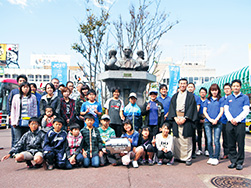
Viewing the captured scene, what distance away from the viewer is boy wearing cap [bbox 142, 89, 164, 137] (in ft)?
18.1

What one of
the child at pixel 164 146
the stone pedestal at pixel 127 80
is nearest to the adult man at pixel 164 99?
the child at pixel 164 146

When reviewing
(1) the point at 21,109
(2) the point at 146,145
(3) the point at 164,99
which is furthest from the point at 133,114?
(1) the point at 21,109

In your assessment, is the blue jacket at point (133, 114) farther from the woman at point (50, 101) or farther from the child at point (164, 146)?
the woman at point (50, 101)

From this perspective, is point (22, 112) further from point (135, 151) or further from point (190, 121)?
point (190, 121)

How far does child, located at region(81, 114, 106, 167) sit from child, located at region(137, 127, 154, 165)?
0.84 metres

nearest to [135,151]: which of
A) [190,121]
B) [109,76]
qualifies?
[190,121]

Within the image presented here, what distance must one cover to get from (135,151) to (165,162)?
2.43 feet

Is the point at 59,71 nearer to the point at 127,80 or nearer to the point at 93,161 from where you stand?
the point at 127,80

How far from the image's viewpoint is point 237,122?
15.7ft

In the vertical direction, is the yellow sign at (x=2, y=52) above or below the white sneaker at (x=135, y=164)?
above

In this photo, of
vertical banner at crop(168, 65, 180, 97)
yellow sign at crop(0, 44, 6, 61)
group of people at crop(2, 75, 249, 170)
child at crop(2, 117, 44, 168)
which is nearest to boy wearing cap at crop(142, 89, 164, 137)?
group of people at crop(2, 75, 249, 170)

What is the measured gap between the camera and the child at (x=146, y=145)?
5.02 m

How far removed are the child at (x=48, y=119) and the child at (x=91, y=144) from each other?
79 centimetres

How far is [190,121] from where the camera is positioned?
17.1 ft
